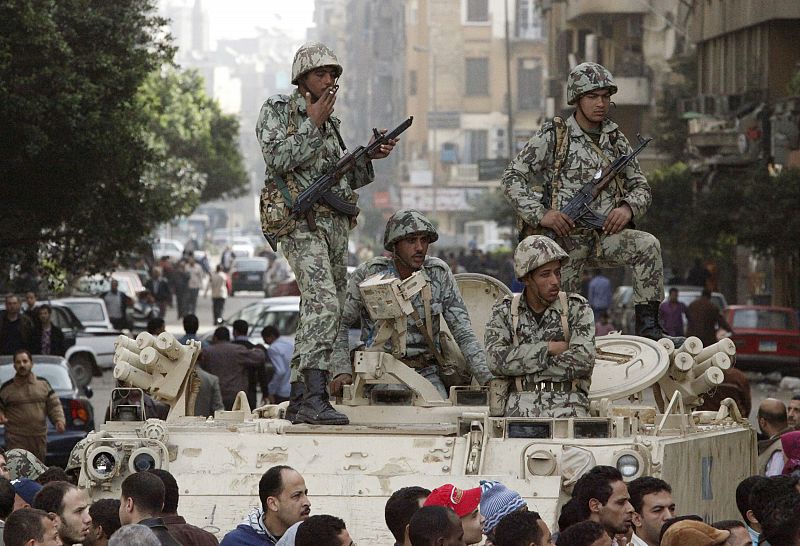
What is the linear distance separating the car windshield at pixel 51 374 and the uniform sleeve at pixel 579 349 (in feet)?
37.8

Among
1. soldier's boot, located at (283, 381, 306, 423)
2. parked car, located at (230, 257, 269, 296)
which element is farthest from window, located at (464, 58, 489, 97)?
soldier's boot, located at (283, 381, 306, 423)

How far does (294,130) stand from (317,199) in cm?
41

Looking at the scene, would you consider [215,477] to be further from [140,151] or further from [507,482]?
[140,151]

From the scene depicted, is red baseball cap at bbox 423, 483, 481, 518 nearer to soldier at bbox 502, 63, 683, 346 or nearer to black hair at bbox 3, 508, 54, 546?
black hair at bbox 3, 508, 54, 546

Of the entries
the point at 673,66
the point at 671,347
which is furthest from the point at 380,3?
the point at 671,347

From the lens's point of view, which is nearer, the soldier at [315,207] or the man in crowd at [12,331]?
the soldier at [315,207]

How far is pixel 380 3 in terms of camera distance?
131m

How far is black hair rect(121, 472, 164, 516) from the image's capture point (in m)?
8.77

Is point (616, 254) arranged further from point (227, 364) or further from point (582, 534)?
point (227, 364)

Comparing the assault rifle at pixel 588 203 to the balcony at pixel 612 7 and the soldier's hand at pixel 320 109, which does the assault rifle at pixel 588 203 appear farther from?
the balcony at pixel 612 7

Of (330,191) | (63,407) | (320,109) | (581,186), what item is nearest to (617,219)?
(581,186)

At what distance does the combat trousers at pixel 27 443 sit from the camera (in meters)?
18.3

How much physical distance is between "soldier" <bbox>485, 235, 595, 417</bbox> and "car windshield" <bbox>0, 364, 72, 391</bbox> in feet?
37.3

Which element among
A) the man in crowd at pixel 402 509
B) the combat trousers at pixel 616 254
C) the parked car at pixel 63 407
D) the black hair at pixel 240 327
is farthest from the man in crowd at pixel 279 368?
the man in crowd at pixel 402 509
